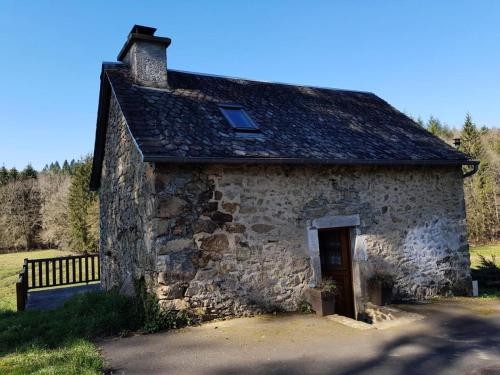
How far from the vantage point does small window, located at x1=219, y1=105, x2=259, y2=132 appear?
24.3ft

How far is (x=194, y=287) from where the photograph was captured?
A: 20.3 feet

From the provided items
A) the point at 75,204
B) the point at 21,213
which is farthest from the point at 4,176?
the point at 75,204

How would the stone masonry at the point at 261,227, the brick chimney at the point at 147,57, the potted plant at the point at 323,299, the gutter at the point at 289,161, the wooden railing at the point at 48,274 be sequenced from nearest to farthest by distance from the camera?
the gutter at the point at 289,161, the stone masonry at the point at 261,227, the potted plant at the point at 323,299, the brick chimney at the point at 147,57, the wooden railing at the point at 48,274

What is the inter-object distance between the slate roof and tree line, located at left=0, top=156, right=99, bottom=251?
14993 millimetres

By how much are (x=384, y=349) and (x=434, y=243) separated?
4594mm

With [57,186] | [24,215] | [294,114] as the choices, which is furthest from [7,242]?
[294,114]

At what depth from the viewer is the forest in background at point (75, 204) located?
24281mm

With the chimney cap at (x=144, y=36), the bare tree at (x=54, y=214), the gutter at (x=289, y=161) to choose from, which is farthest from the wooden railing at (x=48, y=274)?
the bare tree at (x=54, y=214)

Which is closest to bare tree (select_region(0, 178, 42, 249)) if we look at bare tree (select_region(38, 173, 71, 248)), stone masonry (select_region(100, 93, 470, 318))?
bare tree (select_region(38, 173, 71, 248))

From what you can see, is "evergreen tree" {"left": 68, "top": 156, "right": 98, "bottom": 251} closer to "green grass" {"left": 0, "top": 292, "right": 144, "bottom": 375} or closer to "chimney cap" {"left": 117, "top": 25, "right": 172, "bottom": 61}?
"chimney cap" {"left": 117, "top": 25, "right": 172, "bottom": 61}

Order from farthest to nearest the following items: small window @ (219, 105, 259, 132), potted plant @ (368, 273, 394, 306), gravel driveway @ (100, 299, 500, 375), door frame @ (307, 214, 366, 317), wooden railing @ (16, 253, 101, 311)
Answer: wooden railing @ (16, 253, 101, 311), potted plant @ (368, 273, 394, 306), small window @ (219, 105, 259, 132), door frame @ (307, 214, 366, 317), gravel driveway @ (100, 299, 500, 375)

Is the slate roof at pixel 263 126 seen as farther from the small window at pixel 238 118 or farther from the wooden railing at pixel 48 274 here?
the wooden railing at pixel 48 274

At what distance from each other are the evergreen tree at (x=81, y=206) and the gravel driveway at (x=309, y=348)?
65.3 feet

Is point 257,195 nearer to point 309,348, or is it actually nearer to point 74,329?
point 309,348
